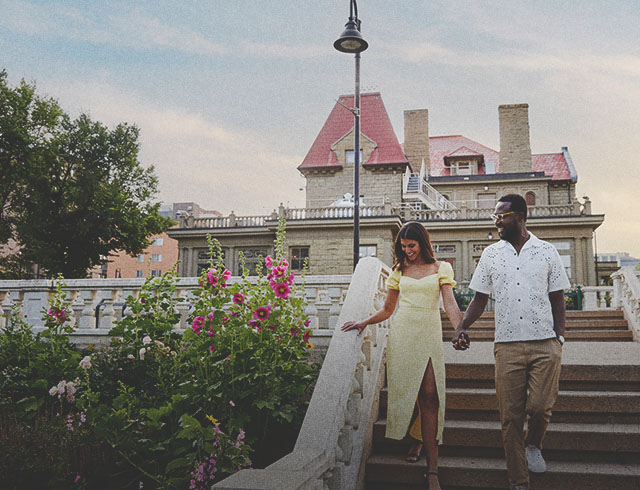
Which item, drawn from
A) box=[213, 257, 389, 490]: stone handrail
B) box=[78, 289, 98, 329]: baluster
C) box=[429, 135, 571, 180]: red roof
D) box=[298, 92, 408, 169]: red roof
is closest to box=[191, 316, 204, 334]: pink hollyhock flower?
box=[213, 257, 389, 490]: stone handrail

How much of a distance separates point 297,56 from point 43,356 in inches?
357

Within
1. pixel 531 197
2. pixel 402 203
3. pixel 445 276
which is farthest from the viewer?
pixel 531 197

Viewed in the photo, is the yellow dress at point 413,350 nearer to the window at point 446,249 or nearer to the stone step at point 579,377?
the stone step at point 579,377

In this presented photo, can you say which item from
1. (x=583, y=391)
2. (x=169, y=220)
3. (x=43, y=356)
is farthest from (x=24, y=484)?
(x=169, y=220)

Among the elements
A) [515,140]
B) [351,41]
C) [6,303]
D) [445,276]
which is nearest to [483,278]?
[445,276]

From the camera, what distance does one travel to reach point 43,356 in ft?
19.6

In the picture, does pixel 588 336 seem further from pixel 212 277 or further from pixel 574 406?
pixel 212 277

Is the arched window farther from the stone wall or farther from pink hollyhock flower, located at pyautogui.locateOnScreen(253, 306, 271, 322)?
pink hollyhock flower, located at pyautogui.locateOnScreen(253, 306, 271, 322)

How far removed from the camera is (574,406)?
5340 mm

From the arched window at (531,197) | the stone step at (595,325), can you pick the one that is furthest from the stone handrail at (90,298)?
the arched window at (531,197)

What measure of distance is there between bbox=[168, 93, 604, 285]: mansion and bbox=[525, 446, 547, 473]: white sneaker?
2392 cm

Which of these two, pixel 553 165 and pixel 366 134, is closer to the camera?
pixel 366 134

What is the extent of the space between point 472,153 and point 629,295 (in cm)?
3085

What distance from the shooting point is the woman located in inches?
181
